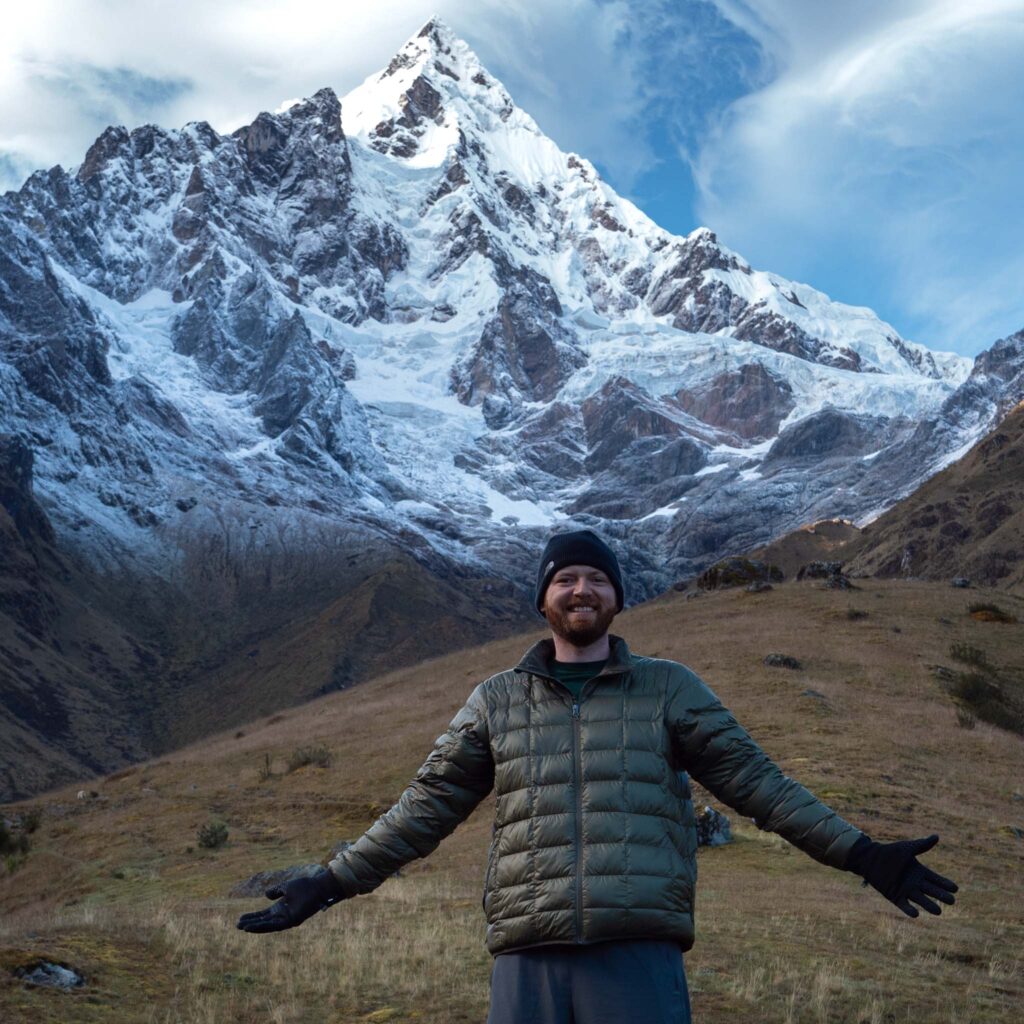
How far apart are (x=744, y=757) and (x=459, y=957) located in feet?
24.2

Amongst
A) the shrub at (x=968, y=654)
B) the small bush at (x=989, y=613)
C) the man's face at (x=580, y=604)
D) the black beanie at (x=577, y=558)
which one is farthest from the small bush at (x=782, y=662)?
the man's face at (x=580, y=604)

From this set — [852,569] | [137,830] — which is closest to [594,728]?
[137,830]

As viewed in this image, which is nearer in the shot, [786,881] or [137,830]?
[786,881]

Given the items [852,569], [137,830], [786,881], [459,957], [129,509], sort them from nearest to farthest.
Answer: [459,957], [786,881], [137,830], [852,569], [129,509]

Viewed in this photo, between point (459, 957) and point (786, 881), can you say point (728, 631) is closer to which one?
point (786, 881)

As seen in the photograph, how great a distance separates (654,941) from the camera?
599cm

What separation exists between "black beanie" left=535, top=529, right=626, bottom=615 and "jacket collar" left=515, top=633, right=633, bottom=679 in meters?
0.25

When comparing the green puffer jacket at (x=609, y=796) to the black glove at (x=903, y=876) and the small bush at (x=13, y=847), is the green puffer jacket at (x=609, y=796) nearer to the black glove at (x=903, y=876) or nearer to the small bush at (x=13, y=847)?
the black glove at (x=903, y=876)

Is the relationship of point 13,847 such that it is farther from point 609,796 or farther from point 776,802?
point 776,802

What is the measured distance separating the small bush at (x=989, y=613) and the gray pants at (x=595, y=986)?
155 ft

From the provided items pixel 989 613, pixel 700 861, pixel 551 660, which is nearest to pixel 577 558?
pixel 551 660

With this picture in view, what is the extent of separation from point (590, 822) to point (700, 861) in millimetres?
16373

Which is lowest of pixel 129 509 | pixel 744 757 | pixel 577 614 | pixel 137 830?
pixel 744 757

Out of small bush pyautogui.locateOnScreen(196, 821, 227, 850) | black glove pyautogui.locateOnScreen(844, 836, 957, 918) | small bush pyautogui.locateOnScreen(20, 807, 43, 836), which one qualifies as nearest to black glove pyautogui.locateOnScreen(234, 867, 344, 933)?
black glove pyautogui.locateOnScreen(844, 836, 957, 918)
